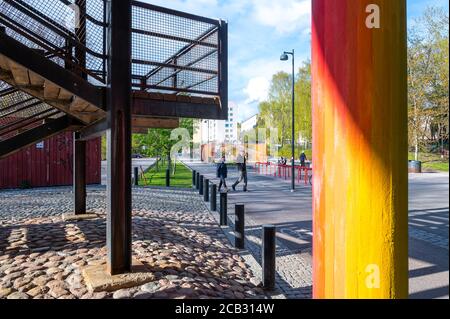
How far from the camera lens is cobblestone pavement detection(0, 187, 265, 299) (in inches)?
161

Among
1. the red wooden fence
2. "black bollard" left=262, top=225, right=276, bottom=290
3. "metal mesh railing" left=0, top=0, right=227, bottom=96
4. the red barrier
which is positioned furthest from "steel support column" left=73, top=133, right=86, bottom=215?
the red barrier

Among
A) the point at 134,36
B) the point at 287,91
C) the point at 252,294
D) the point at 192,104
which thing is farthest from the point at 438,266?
the point at 287,91

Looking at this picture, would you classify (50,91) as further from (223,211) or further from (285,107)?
(285,107)

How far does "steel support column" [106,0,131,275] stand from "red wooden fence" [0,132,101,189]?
48.2 feet

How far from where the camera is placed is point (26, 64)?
4039 millimetres

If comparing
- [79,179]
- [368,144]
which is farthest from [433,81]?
[79,179]

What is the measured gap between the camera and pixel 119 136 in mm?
4602

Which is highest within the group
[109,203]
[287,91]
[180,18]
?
[287,91]

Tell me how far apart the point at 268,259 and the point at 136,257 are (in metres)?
2.06

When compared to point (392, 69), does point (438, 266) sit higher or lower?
lower

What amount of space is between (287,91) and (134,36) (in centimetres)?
3707

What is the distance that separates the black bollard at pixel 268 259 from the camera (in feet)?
15.2
